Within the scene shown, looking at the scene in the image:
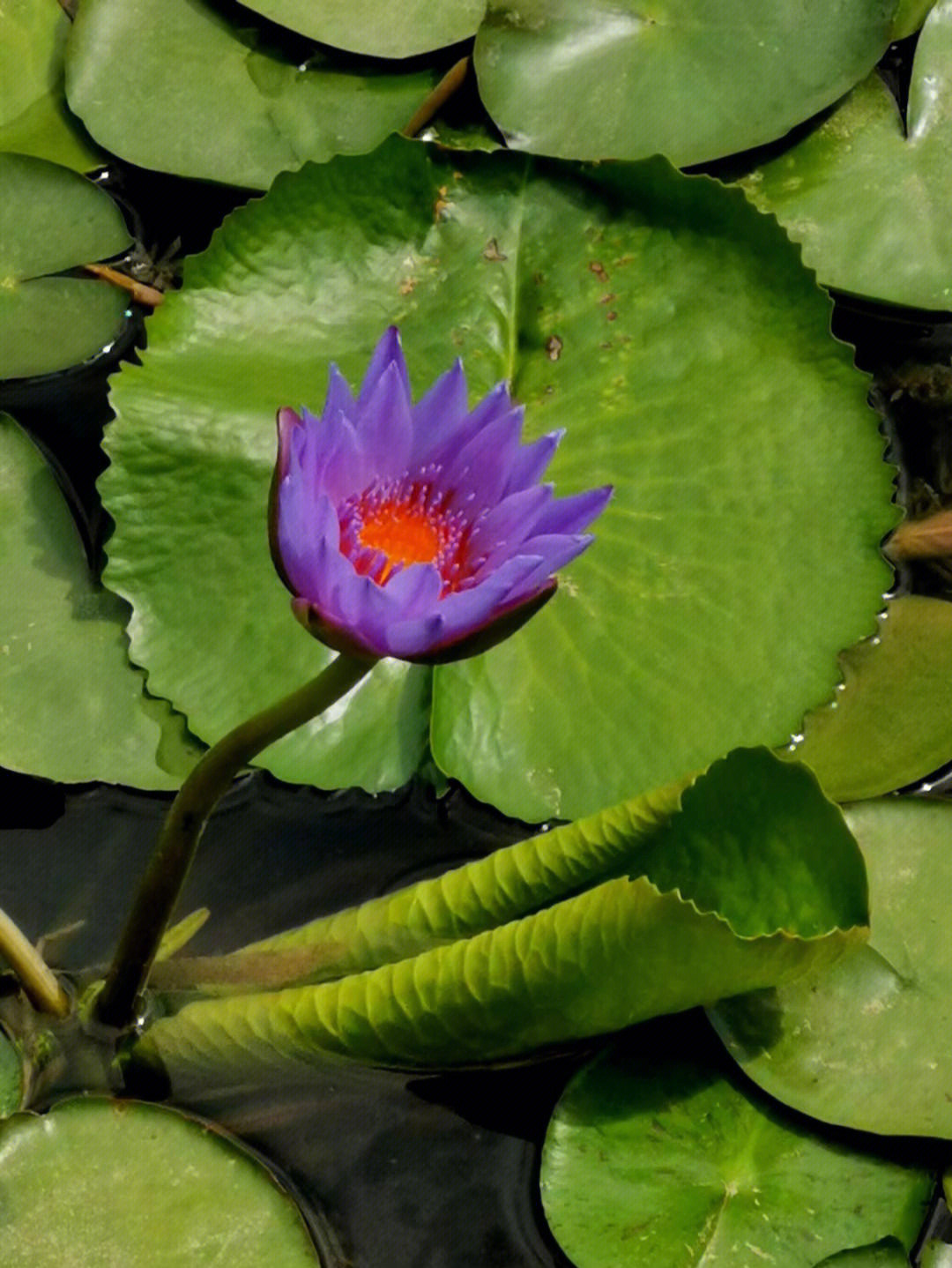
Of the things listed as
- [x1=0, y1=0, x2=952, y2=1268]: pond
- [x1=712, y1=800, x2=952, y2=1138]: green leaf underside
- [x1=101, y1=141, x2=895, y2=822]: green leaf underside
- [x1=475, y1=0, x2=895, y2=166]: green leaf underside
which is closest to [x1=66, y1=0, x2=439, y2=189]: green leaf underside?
[x1=0, y1=0, x2=952, y2=1268]: pond

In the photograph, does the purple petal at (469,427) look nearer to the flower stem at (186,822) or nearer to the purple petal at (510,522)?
the purple petal at (510,522)

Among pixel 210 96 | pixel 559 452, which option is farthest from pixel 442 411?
pixel 210 96

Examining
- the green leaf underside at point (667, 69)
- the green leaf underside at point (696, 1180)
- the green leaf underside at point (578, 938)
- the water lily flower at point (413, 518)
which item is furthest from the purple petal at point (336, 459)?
the green leaf underside at point (667, 69)

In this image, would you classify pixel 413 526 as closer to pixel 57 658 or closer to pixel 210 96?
pixel 57 658

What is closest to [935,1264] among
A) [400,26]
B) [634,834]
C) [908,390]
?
[634,834]

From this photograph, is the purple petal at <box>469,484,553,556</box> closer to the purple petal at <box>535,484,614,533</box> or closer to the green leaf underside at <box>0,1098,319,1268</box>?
the purple petal at <box>535,484,614,533</box>

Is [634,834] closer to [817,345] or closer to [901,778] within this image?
[901,778]
